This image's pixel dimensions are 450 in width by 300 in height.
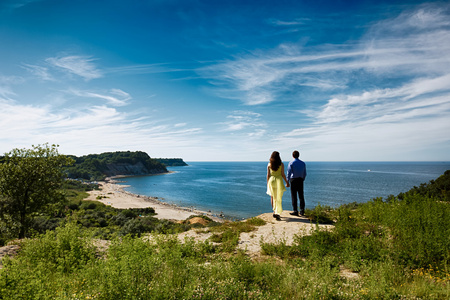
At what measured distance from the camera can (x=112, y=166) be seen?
150m

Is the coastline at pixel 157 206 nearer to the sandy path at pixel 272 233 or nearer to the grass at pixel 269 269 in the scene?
the sandy path at pixel 272 233

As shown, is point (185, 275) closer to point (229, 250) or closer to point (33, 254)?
point (229, 250)

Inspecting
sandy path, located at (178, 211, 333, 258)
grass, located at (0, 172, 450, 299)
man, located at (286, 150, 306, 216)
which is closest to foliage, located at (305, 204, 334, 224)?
sandy path, located at (178, 211, 333, 258)

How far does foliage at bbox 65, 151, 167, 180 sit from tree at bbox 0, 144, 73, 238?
382ft

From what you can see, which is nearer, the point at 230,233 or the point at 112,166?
the point at 230,233

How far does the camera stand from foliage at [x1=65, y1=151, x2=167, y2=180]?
121m

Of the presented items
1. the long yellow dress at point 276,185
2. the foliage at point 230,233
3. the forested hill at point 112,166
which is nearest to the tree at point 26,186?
the foliage at point 230,233

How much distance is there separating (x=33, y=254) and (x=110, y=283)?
14.1ft

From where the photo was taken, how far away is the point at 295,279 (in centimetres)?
381

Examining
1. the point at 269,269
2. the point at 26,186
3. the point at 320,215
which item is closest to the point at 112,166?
the point at 26,186

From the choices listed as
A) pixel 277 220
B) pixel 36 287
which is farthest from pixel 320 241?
pixel 36 287

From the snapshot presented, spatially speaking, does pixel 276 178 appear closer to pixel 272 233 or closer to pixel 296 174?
pixel 296 174

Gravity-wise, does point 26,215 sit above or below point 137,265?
below

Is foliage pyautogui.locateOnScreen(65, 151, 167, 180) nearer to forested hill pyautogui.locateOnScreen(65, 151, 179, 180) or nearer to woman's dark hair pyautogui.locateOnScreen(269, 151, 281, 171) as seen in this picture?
forested hill pyautogui.locateOnScreen(65, 151, 179, 180)
